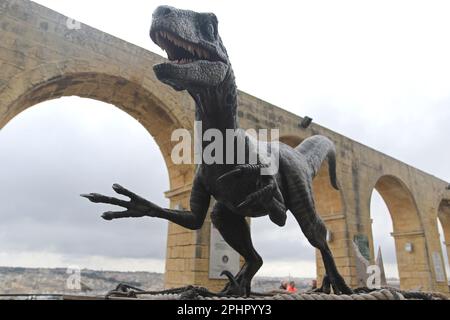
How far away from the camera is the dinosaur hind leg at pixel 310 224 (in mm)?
2299

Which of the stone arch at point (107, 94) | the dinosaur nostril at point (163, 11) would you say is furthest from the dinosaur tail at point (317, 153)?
the stone arch at point (107, 94)

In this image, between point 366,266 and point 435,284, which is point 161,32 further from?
point 435,284

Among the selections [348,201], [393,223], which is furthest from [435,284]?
[348,201]

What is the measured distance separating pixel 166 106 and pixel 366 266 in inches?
262

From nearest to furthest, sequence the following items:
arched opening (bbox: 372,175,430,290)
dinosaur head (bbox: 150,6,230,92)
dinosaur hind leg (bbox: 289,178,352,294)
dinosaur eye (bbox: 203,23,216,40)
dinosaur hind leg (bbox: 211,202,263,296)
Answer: dinosaur head (bbox: 150,6,230,92) < dinosaur eye (bbox: 203,23,216,40) < dinosaur hind leg (bbox: 289,178,352,294) < dinosaur hind leg (bbox: 211,202,263,296) < arched opening (bbox: 372,175,430,290)

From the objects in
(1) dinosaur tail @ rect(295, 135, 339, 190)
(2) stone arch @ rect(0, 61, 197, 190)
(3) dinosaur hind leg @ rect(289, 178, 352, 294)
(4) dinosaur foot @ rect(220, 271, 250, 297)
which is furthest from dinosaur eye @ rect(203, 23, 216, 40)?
(2) stone arch @ rect(0, 61, 197, 190)

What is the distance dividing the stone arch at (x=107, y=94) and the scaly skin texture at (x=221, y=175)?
3.85 m

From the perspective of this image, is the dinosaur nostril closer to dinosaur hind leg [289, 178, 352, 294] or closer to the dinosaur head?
the dinosaur head

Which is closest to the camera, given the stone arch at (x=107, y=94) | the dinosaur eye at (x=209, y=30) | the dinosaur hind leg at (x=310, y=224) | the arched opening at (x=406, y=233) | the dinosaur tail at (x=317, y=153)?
the dinosaur eye at (x=209, y=30)

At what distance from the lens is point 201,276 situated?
20.2 ft

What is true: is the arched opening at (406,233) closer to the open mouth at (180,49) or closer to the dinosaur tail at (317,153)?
the dinosaur tail at (317,153)

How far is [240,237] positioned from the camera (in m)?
2.51

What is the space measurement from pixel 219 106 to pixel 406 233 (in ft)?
41.4

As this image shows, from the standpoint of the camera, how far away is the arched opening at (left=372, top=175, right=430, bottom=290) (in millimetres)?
12070
